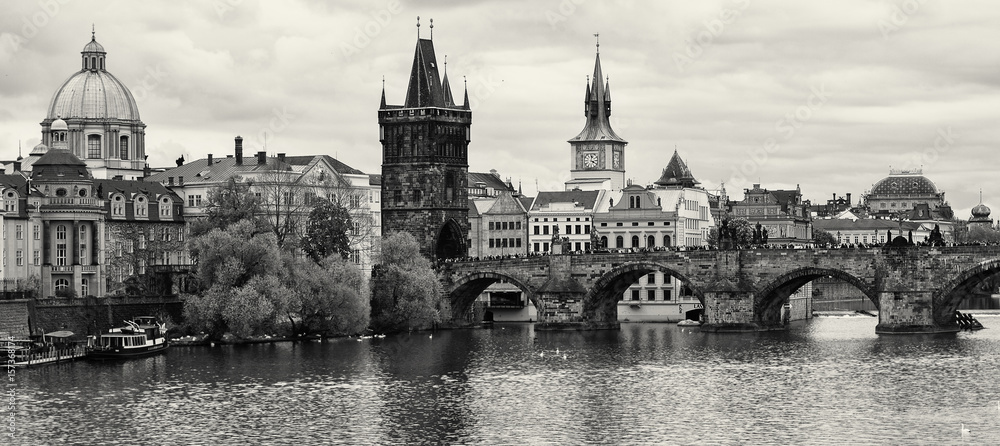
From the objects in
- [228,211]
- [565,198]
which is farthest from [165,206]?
[565,198]

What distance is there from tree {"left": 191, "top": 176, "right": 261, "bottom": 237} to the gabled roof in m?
55.6

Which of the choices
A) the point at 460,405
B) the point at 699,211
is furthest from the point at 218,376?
the point at 699,211

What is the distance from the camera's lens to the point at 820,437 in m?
71.8

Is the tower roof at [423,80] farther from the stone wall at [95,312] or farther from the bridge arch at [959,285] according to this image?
the bridge arch at [959,285]

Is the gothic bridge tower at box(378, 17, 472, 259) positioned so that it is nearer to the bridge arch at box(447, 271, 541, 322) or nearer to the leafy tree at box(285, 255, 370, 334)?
the bridge arch at box(447, 271, 541, 322)

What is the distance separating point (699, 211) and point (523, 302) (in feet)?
93.6

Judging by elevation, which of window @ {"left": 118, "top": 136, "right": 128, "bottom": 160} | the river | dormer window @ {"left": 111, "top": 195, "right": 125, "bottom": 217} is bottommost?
the river

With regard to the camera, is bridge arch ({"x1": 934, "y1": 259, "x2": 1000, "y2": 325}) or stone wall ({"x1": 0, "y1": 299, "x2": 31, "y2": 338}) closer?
stone wall ({"x1": 0, "y1": 299, "x2": 31, "y2": 338})

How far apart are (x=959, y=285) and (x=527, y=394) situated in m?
45.0

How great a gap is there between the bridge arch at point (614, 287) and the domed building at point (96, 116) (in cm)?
4219

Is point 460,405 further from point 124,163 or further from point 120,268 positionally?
point 124,163

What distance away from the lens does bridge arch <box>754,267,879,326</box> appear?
405 ft

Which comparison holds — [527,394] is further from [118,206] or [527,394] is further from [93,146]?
[93,146]

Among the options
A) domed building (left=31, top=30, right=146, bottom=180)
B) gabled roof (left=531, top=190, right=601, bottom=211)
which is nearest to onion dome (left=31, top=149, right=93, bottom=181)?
domed building (left=31, top=30, right=146, bottom=180)
